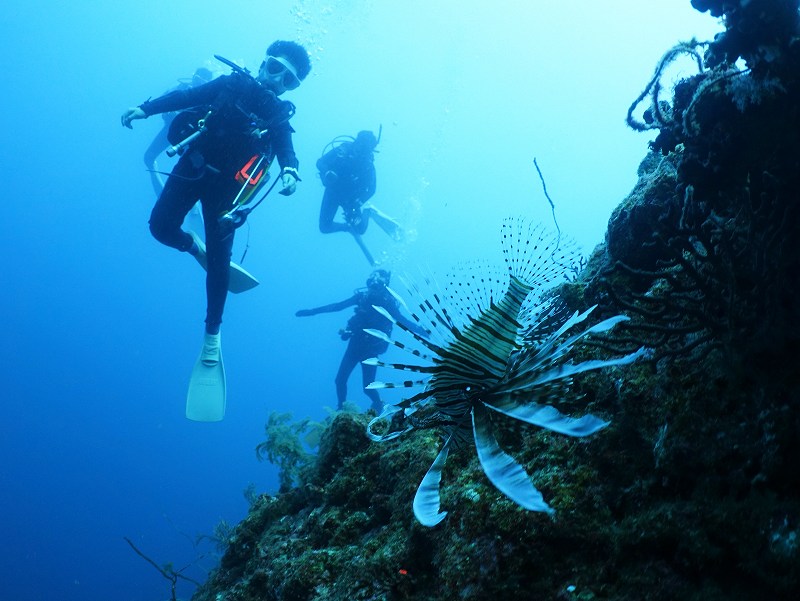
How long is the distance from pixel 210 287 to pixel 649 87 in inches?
231

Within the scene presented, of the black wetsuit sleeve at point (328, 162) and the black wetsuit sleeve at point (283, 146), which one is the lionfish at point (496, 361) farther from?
the black wetsuit sleeve at point (328, 162)

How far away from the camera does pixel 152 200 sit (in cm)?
7788

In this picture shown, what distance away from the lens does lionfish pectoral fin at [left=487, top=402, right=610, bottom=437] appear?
1045mm

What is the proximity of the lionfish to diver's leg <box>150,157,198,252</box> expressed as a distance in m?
5.06

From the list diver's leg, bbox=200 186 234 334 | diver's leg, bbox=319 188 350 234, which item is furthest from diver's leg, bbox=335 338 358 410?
diver's leg, bbox=200 186 234 334

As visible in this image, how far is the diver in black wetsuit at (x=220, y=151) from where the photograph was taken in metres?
6.32

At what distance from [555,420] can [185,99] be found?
7.03 metres

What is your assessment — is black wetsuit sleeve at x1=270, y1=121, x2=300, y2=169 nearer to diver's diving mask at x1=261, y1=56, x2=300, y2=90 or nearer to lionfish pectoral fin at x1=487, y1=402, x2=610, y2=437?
diver's diving mask at x1=261, y1=56, x2=300, y2=90

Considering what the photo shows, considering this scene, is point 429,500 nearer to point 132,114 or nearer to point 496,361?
point 496,361

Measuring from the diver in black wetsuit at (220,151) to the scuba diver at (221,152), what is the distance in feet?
0.04

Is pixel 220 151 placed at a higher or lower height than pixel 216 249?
higher

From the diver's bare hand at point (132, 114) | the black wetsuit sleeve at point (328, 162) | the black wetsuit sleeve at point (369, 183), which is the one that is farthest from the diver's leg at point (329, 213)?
the diver's bare hand at point (132, 114)

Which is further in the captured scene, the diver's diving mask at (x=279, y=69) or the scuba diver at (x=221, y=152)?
the diver's diving mask at (x=279, y=69)

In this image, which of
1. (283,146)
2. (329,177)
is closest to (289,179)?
(283,146)
